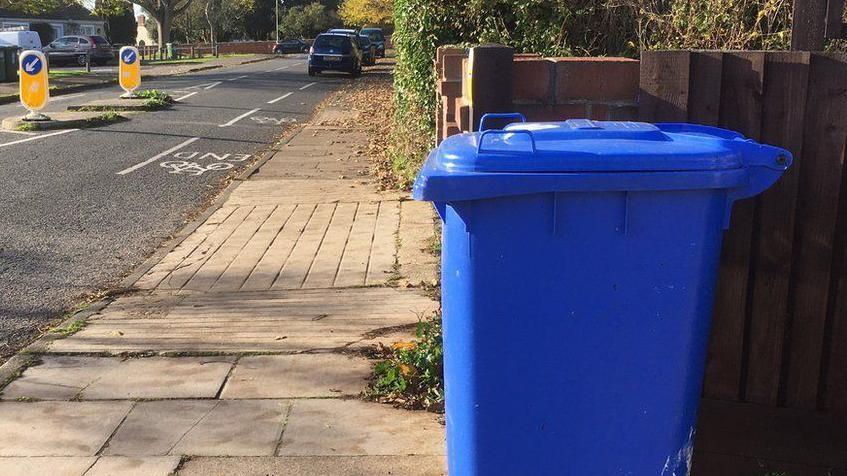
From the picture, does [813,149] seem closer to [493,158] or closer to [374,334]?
[493,158]

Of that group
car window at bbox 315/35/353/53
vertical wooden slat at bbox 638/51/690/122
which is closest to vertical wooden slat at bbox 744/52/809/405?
vertical wooden slat at bbox 638/51/690/122

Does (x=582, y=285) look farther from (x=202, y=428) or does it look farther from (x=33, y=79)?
(x=33, y=79)

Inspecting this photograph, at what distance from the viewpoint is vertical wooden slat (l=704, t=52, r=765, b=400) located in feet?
11.5

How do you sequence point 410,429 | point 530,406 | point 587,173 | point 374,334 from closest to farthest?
1. point 587,173
2. point 530,406
3. point 410,429
4. point 374,334

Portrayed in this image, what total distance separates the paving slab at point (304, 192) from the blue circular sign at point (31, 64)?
7.40m

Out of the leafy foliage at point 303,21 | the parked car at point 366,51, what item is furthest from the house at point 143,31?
the parked car at point 366,51

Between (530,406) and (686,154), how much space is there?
2.76 feet

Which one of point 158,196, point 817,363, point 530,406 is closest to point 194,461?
point 530,406

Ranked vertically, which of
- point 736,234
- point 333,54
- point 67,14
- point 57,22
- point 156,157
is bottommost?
point 156,157

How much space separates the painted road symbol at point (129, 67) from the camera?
801 inches

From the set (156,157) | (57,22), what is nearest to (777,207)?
(156,157)

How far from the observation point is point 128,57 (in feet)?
66.8

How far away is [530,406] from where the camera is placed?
2.61 meters

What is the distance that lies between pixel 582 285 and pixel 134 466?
1.97 metres
